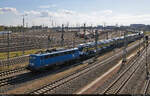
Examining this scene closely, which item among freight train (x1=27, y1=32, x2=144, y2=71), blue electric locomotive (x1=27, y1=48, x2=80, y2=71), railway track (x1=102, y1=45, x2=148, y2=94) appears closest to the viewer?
railway track (x1=102, y1=45, x2=148, y2=94)

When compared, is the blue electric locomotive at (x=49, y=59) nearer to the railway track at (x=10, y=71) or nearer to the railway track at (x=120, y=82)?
the railway track at (x=10, y=71)

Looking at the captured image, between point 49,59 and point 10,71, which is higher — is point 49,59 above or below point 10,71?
above

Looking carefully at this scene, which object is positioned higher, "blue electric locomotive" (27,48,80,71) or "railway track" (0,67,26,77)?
"blue electric locomotive" (27,48,80,71)

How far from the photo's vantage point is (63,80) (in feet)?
87.9

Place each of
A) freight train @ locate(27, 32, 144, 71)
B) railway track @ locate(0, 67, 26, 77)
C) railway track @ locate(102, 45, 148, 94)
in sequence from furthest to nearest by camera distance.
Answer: freight train @ locate(27, 32, 144, 71)
railway track @ locate(0, 67, 26, 77)
railway track @ locate(102, 45, 148, 94)

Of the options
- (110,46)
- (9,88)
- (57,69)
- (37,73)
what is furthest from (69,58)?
(110,46)

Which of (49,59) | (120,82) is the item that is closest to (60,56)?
(49,59)

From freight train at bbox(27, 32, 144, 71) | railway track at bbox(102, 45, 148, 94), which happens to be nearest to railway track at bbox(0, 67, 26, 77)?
freight train at bbox(27, 32, 144, 71)

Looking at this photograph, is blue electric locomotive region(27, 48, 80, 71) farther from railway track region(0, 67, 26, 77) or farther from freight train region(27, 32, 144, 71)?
railway track region(0, 67, 26, 77)

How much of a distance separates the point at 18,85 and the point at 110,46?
41.2 m

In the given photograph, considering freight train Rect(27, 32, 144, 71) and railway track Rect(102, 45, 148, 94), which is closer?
railway track Rect(102, 45, 148, 94)

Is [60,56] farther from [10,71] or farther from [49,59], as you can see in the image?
[10,71]

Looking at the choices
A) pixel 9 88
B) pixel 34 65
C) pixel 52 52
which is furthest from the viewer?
pixel 52 52

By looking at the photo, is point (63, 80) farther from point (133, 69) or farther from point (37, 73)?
point (133, 69)
